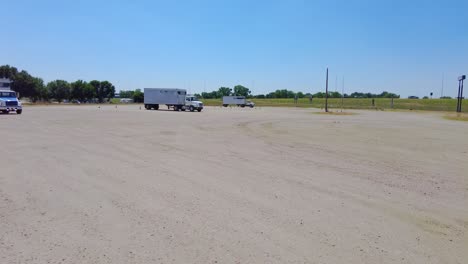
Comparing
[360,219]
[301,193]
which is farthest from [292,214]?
[301,193]

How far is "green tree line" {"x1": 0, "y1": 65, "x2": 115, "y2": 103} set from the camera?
10844cm

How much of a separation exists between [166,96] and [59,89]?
8009 centimetres

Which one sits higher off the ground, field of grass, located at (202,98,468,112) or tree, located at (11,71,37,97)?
tree, located at (11,71,37,97)

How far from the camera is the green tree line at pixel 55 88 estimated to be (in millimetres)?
108438

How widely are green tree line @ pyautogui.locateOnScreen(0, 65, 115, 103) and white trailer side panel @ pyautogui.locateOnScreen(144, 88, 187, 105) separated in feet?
170

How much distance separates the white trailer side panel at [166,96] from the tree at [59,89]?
248ft

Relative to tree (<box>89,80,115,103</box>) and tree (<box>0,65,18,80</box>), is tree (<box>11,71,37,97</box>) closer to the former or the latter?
tree (<box>0,65,18,80</box>)

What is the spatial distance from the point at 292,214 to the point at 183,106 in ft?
189

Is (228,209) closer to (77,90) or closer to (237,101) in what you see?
(237,101)

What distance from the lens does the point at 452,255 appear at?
473 cm

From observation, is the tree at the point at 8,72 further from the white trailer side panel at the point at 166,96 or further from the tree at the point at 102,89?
the white trailer side panel at the point at 166,96

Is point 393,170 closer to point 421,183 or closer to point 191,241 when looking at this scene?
point 421,183

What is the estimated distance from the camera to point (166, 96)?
209 ft

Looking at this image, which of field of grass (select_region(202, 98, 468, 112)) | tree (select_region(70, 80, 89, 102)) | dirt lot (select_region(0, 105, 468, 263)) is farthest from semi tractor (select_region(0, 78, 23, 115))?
tree (select_region(70, 80, 89, 102))
